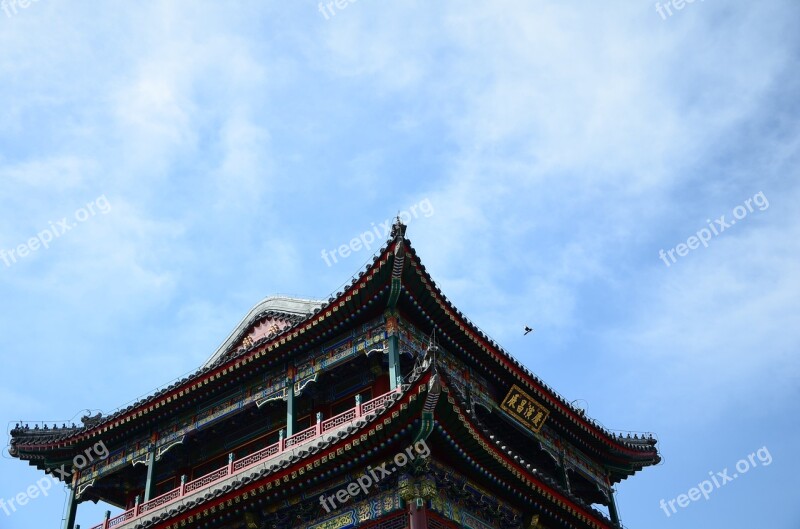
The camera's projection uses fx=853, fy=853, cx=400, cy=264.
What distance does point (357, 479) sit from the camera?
2055 cm

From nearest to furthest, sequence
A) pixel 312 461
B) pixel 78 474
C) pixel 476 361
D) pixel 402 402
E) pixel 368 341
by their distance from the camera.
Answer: pixel 402 402, pixel 312 461, pixel 368 341, pixel 476 361, pixel 78 474

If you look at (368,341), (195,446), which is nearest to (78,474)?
(195,446)

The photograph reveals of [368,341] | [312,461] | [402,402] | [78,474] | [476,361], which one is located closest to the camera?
[402,402]

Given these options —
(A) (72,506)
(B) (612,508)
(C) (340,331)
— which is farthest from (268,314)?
(B) (612,508)

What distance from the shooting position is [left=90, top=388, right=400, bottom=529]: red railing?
2214 cm

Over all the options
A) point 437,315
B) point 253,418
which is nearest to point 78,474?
point 253,418

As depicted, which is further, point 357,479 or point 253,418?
point 253,418

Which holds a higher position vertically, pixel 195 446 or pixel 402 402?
pixel 195 446

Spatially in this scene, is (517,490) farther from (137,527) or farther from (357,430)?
(137,527)

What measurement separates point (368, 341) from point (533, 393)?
6.80 m
